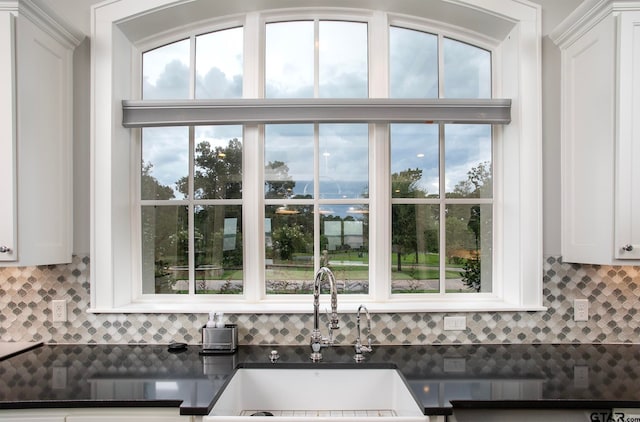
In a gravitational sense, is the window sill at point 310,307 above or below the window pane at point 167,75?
below

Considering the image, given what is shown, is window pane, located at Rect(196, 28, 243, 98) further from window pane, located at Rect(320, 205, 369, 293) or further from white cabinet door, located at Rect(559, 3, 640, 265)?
white cabinet door, located at Rect(559, 3, 640, 265)

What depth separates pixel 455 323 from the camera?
2127mm

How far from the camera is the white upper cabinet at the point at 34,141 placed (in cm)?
174

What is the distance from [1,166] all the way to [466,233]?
7.88ft

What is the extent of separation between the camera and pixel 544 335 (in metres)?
2.13

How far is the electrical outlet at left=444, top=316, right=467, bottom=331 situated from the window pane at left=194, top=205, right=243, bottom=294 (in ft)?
3.89

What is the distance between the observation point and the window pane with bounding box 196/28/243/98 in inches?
92.4

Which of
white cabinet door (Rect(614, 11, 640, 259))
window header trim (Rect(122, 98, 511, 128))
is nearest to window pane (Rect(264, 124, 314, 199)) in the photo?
window header trim (Rect(122, 98, 511, 128))

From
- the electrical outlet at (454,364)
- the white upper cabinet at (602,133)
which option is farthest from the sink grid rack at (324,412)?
the white upper cabinet at (602,133)

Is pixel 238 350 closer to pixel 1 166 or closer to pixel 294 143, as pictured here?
pixel 294 143

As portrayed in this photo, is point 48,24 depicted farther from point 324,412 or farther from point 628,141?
point 628,141

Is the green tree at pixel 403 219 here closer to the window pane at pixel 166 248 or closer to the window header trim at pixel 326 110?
the window header trim at pixel 326 110

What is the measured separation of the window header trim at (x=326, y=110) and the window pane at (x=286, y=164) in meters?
0.15

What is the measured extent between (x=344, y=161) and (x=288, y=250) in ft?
2.05
